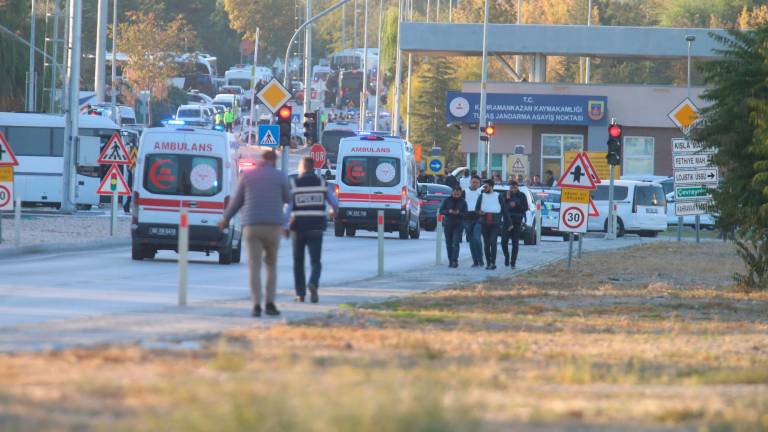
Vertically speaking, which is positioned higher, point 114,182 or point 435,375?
point 114,182

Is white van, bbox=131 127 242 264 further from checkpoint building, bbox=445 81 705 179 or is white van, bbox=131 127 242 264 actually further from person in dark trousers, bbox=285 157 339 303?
checkpoint building, bbox=445 81 705 179

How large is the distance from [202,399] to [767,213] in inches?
589

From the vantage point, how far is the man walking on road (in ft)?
54.5

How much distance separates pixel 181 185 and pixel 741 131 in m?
10.00

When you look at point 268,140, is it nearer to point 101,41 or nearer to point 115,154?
point 115,154

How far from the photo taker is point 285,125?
1291 inches

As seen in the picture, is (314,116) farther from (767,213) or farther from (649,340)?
(649,340)

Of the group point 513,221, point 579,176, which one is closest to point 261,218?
point 513,221

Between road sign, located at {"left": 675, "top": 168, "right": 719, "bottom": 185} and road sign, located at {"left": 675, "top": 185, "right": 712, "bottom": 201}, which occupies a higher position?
road sign, located at {"left": 675, "top": 168, "right": 719, "bottom": 185}

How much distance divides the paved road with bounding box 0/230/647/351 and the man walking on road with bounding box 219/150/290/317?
0.40 meters

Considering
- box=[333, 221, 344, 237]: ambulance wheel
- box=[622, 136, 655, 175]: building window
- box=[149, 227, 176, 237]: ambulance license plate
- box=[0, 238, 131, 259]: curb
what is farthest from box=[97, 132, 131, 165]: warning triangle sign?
box=[622, 136, 655, 175]: building window

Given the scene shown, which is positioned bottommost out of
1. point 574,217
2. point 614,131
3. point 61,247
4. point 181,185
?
point 61,247

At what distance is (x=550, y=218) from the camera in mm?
46344

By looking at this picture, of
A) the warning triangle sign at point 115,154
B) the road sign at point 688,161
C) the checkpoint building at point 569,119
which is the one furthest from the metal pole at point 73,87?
the checkpoint building at point 569,119
